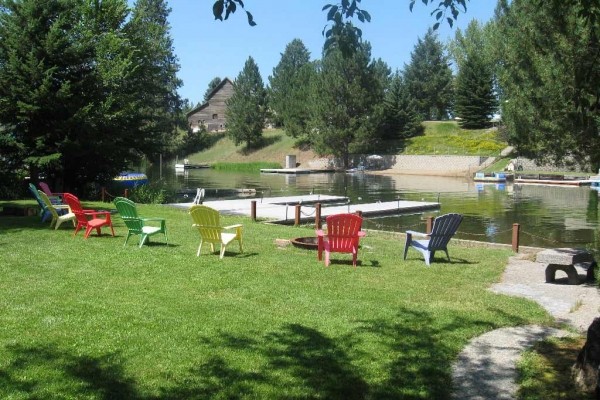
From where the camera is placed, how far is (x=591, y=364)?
4.22 metres

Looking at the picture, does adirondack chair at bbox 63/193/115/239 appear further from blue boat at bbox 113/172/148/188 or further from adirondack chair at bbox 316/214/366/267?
blue boat at bbox 113/172/148/188

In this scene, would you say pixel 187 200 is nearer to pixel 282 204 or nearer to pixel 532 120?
pixel 282 204

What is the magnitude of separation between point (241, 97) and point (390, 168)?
85.0 feet

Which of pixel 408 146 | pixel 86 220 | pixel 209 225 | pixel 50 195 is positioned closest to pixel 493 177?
pixel 408 146

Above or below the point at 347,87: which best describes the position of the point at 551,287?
below

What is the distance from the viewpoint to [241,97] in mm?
80812

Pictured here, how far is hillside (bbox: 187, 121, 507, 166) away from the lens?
61.8 metres

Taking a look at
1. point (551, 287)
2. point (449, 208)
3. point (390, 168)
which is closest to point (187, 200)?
point (449, 208)

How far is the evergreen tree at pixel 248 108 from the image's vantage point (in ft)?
259

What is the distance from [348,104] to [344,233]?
5661 cm

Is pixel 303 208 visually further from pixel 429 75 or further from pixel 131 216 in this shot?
pixel 429 75

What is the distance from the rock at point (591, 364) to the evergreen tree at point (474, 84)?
61.2 metres

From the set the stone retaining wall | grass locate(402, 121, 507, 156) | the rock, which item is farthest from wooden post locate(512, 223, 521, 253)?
grass locate(402, 121, 507, 156)

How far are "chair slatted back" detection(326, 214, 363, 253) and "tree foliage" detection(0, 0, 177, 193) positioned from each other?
15729mm
